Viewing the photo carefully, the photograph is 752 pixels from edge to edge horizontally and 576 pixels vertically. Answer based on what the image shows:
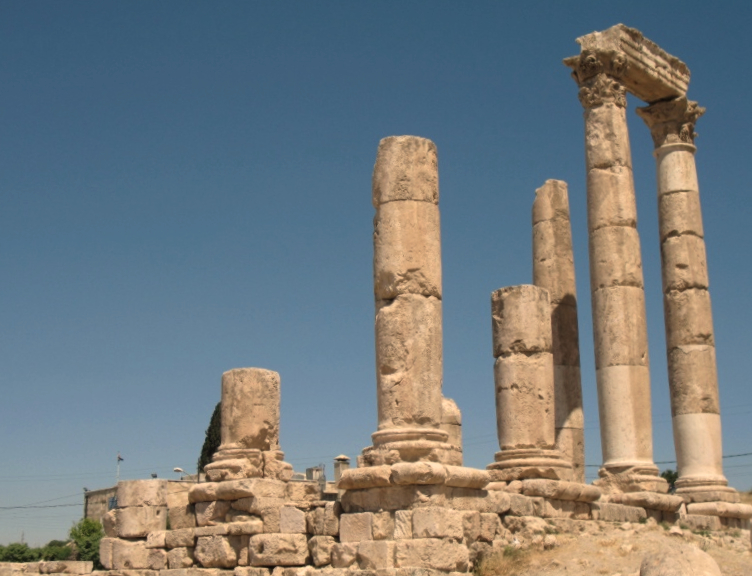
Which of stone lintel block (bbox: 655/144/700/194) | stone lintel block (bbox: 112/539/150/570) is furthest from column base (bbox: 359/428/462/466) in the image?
stone lintel block (bbox: 655/144/700/194)

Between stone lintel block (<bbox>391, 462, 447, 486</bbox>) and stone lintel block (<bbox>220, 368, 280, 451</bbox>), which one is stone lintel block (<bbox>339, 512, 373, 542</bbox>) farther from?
stone lintel block (<bbox>220, 368, 280, 451</bbox>)

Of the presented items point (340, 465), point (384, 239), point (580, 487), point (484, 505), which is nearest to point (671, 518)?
point (580, 487)

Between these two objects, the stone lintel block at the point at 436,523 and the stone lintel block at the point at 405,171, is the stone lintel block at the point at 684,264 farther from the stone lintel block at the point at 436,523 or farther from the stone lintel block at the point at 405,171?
the stone lintel block at the point at 436,523

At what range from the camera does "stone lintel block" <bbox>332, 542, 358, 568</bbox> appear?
16.2 meters

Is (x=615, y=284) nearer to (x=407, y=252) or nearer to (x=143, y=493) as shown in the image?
(x=407, y=252)

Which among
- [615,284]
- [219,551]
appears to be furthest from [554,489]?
[615,284]

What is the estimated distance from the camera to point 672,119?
2775 centimetres

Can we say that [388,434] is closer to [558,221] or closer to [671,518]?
[671,518]

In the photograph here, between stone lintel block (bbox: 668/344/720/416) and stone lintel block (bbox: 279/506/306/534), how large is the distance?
11.0 metres

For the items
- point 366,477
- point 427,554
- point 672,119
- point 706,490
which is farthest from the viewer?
point 672,119

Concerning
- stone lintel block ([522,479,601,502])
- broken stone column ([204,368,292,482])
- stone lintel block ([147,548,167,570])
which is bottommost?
stone lintel block ([147,548,167,570])

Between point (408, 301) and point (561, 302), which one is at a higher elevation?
point (561, 302)

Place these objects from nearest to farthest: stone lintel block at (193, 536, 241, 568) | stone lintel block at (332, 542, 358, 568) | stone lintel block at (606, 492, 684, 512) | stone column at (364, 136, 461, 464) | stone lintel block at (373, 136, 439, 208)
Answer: stone lintel block at (332, 542, 358, 568) < stone column at (364, 136, 461, 464) < stone lintel block at (373, 136, 439, 208) < stone lintel block at (193, 536, 241, 568) < stone lintel block at (606, 492, 684, 512)

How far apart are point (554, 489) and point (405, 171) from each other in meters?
5.60
